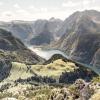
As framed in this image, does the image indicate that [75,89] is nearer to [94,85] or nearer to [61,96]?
[61,96]

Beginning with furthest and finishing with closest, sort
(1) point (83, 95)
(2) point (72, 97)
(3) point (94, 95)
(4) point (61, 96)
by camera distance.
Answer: (4) point (61, 96) → (2) point (72, 97) → (1) point (83, 95) → (3) point (94, 95)

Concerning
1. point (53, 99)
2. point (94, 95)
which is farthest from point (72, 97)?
point (94, 95)

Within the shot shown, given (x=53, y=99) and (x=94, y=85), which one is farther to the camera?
(x=53, y=99)

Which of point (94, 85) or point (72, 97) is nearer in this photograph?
point (94, 85)

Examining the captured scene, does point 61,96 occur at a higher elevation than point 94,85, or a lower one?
lower

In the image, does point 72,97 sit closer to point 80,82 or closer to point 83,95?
point 80,82

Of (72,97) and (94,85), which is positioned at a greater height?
(94,85)

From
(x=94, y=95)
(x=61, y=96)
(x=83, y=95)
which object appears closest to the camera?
(x=94, y=95)

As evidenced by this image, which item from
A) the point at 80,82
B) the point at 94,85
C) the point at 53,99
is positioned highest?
the point at 94,85

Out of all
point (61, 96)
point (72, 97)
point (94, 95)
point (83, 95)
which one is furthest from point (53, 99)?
point (94, 95)

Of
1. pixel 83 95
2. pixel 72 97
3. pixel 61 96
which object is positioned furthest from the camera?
pixel 61 96
